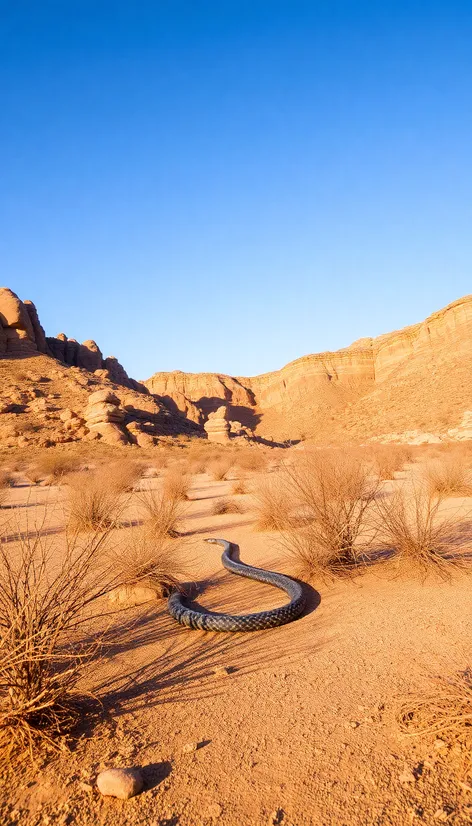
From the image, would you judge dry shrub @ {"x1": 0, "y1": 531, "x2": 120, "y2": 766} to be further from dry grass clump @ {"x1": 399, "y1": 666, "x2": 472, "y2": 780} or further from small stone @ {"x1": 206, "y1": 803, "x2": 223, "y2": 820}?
dry grass clump @ {"x1": 399, "y1": 666, "x2": 472, "y2": 780}

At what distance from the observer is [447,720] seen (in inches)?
98.5

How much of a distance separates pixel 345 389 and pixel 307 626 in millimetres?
69079

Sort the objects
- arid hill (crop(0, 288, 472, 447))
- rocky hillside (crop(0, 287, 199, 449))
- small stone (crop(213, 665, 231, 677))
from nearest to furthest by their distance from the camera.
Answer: small stone (crop(213, 665, 231, 677))
rocky hillside (crop(0, 287, 199, 449))
arid hill (crop(0, 288, 472, 447))

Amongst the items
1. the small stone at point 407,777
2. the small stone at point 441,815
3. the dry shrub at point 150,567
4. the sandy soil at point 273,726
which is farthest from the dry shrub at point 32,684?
the dry shrub at point 150,567

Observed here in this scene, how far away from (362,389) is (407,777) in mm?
71201

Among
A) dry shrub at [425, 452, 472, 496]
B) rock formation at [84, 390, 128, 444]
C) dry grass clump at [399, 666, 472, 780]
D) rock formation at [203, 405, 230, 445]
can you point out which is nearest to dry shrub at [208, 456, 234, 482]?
dry shrub at [425, 452, 472, 496]

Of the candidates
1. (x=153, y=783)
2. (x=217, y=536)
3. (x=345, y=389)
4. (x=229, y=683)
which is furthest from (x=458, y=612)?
(x=345, y=389)

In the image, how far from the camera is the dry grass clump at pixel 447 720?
238 centimetres

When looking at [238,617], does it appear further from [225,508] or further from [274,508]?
[225,508]

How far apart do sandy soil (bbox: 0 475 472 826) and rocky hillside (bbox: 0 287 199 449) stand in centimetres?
3036

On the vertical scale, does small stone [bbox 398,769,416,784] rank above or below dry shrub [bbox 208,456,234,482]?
above

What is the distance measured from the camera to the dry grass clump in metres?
2.38

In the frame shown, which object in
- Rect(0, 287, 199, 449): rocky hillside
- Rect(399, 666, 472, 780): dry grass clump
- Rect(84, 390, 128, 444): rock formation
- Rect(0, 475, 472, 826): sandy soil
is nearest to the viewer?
Rect(0, 475, 472, 826): sandy soil

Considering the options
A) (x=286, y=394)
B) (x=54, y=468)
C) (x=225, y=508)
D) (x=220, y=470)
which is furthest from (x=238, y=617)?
(x=286, y=394)
